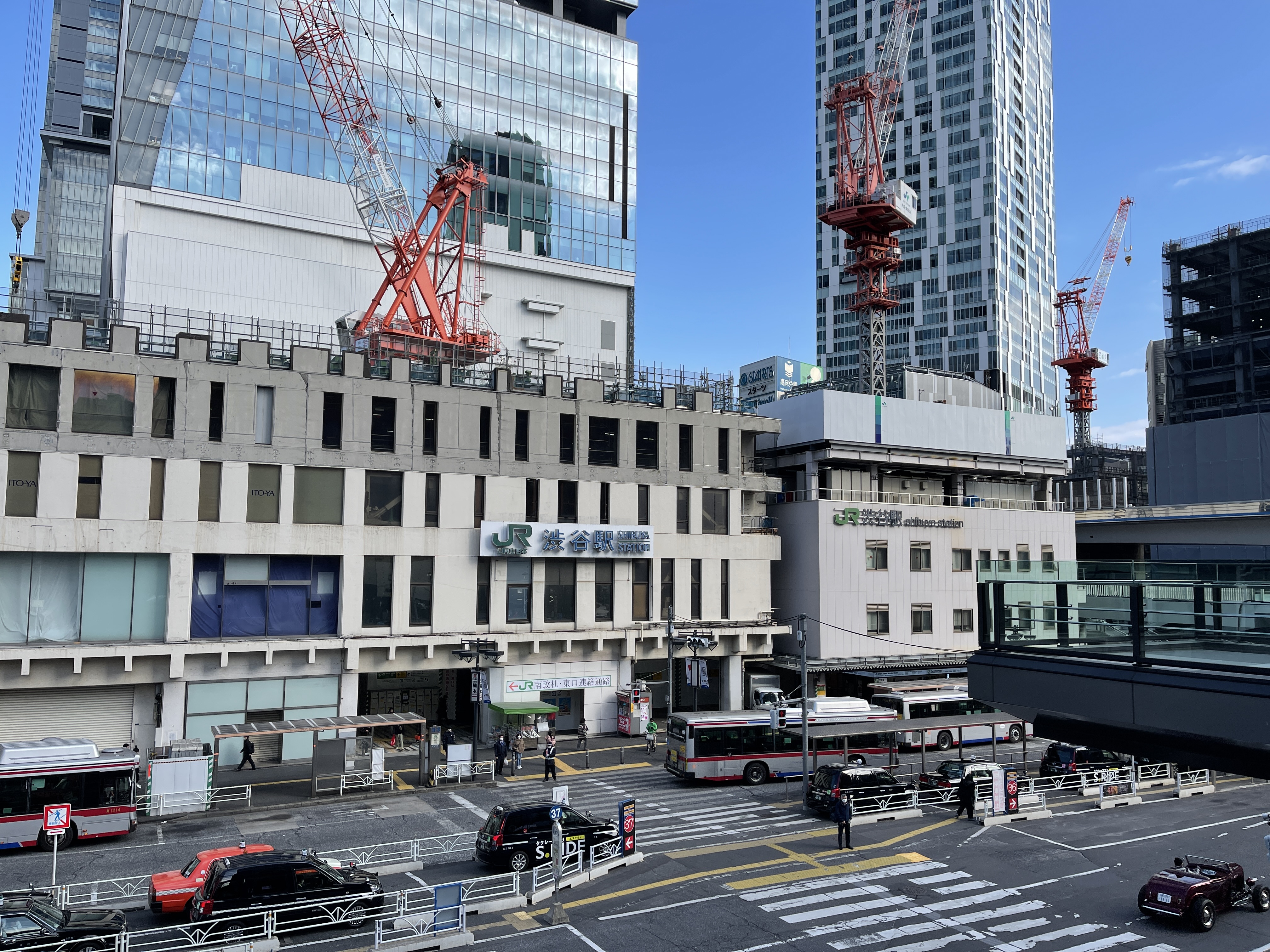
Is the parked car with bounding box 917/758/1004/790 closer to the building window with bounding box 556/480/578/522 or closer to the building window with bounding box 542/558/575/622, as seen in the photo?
the building window with bounding box 542/558/575/622

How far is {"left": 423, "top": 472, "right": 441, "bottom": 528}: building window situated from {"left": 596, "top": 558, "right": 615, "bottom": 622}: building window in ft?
29.5

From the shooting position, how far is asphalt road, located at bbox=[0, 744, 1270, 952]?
74.2 feet

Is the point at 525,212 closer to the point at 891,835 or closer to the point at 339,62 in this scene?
the point at 339,62

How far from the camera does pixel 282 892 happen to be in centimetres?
2234

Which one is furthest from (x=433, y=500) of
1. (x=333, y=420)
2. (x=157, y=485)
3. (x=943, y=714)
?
(x=943, y=714)

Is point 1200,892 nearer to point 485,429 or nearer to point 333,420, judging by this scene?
point 485,429

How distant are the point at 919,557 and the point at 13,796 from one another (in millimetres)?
48302

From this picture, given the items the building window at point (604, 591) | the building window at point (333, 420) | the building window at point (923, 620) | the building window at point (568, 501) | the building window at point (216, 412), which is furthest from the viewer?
the building window at point (923, 620)

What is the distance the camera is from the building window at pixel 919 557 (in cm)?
5909

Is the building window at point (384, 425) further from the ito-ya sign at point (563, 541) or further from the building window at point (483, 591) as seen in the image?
the building window at point (483, 591)

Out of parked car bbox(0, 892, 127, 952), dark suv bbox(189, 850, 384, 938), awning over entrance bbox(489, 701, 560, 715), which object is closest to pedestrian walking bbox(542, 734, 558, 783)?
awning over entrance bbox(489, 701, 560, 715)

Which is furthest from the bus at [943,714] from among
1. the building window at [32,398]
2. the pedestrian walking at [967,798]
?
the building window at [32,398]

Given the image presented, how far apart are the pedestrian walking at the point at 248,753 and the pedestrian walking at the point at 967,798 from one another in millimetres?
28026

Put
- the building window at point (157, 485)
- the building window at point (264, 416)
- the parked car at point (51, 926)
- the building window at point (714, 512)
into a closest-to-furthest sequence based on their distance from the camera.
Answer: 1. the parked car at point (51, 926)
2. the building window at point (157, 485)
3. the building window at point (264, 416)
4. the building window at point (714, 512)
